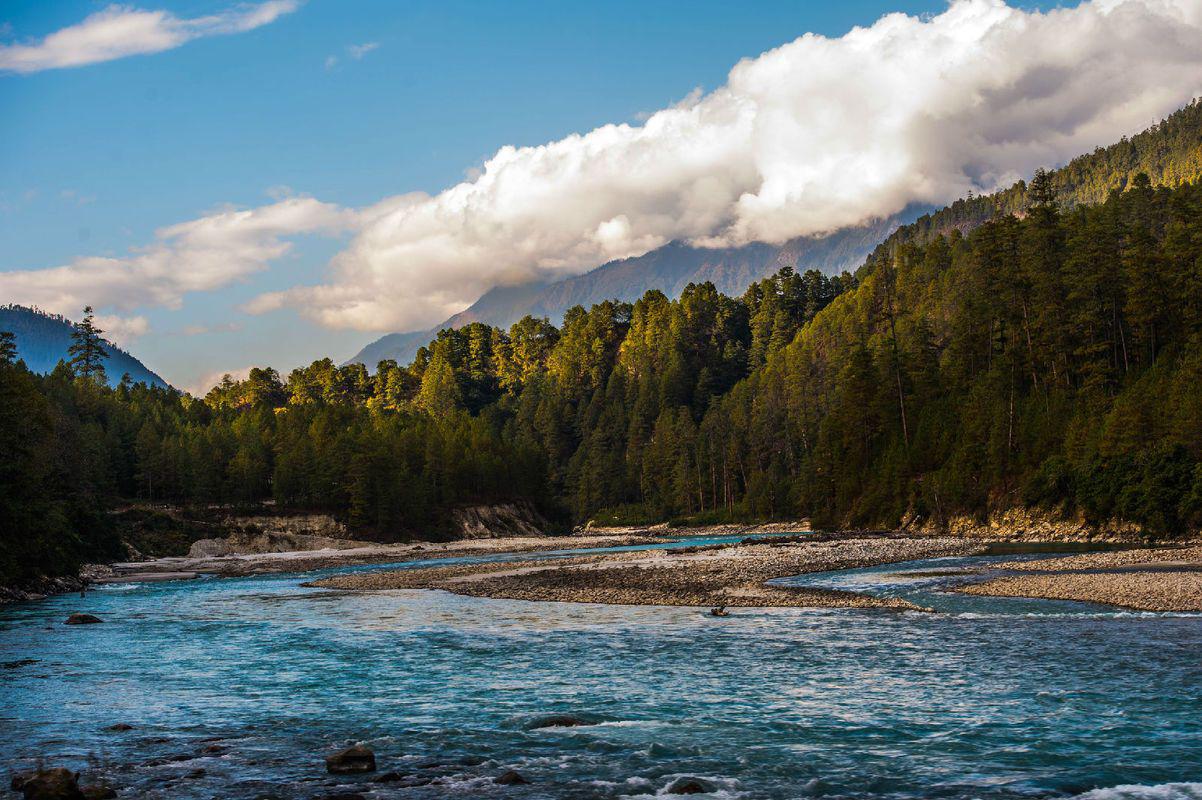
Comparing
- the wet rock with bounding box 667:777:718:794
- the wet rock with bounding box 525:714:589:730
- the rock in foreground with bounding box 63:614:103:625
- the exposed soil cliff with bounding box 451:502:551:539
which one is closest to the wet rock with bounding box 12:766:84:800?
the wet rock with bounding box 525:714:589:730

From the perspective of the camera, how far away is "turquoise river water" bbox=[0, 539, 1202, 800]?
60.4 feet

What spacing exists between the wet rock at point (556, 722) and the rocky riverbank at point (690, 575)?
21.7 m

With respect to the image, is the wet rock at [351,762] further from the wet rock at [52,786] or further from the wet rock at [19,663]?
the wet rock at [19,663]

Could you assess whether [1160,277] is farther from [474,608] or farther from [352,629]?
[352,629]

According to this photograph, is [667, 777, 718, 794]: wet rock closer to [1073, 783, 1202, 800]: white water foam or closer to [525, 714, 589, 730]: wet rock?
[525, 714, 589, 730]: wet rock

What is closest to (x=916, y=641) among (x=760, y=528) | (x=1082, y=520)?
(x=1082, y=520)

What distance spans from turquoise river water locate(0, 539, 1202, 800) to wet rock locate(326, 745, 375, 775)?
0.44m

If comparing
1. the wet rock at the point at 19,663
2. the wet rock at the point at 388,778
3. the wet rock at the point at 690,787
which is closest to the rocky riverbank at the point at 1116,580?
the wet rock at the point at 690,787

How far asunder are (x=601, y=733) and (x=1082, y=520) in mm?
67261

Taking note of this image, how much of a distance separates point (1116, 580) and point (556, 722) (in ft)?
108

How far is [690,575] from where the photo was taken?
2371 inches

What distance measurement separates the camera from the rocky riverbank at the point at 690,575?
47156 millimetres

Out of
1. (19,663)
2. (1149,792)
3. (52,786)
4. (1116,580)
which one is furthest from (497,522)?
(1149,792)

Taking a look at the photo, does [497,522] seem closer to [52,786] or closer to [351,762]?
[351,762]
